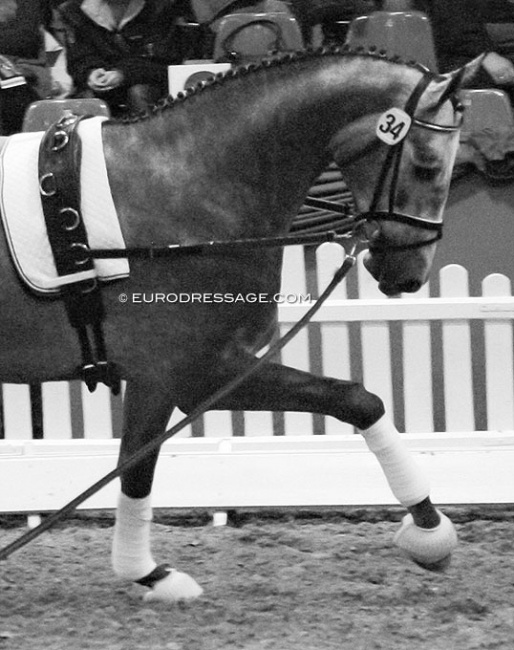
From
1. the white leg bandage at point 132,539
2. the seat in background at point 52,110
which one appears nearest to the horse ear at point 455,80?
the white leg bandage at point 132,539

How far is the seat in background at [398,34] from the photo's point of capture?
20.1 feet

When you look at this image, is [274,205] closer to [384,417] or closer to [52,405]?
[384,417]

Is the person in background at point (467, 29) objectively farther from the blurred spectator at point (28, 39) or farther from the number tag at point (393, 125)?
the number tag at point (393, 125)

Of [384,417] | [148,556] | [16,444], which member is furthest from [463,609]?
[16,444]

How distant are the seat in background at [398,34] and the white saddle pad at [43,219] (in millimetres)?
3065

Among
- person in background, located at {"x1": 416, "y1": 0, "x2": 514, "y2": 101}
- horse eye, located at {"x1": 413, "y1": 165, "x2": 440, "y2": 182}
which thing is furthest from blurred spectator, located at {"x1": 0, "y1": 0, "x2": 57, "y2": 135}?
horse eye, located at {"x1": 413, "y1": 165, "x2": 440, "y2": 182}

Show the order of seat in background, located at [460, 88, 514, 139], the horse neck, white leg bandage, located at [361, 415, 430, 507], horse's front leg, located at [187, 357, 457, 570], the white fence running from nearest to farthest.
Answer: the horse neck, horse's front leg, located at [187, 357, 457, 570], white leg bandage, located at [361, 415, 430, 507], the white fence, seat in background, located at [460, 88, 514, 139]

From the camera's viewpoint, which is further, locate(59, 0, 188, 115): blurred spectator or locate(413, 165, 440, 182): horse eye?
locate(59, 0, 188, 115): blurred spectator

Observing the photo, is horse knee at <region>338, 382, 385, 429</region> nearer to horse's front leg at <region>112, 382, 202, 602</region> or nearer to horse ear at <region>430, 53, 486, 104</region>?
horse's front leg at <region>112, 382, 202, 602</region>

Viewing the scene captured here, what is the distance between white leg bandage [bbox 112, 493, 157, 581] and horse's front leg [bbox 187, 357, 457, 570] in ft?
1.45

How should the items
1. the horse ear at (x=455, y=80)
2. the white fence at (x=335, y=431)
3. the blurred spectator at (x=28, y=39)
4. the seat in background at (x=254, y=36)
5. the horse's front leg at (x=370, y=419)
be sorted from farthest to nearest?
1. the blurred spectator at (x=28, y=39)
2. the seat in background at (x=254, y=36)
3. the white fence at (x=335, y=431)
4. the horse's front leg at (x=370, y=419)
5. the horse ear at (x=455, y=80)

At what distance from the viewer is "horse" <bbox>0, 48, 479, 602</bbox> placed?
130 inches

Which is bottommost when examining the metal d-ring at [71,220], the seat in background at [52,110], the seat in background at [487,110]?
the metal d-ring at [71,220]

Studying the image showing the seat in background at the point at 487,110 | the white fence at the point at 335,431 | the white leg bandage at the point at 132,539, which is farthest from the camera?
the seat in background at the point at 487,110
